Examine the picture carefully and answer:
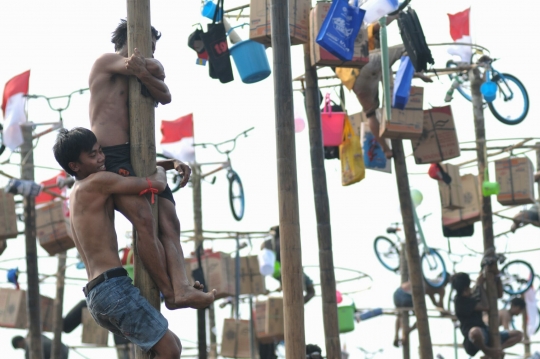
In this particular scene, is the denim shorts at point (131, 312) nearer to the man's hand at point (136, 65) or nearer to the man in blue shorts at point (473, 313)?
the man's hand at point (136, 65)

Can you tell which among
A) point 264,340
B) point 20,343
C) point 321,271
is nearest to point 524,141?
Result: point 264,340

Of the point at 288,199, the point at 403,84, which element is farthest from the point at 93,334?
the point at 288,199

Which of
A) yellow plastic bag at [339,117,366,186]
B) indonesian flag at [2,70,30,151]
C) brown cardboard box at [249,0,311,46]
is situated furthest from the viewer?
indonesian flag at [2,70,30,151]

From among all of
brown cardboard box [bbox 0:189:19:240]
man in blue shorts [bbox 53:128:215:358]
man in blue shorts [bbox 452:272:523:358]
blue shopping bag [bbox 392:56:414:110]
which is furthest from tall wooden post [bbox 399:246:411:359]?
man in blue shorts [bbox 53:128:215:358]

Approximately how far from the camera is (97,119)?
22.8 ft

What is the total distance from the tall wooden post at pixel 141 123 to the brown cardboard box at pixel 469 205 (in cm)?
1252

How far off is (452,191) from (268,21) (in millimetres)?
6847

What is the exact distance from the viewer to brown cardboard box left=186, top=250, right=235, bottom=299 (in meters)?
20.2

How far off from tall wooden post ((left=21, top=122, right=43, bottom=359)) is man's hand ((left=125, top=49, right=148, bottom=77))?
12.0 metres

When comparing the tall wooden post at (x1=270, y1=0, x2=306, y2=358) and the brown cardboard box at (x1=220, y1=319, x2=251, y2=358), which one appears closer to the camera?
the tall wooden post at (x1=270, y1=0, x2=306, y2=358)

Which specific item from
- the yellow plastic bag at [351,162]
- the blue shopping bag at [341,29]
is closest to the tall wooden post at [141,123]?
the blue shopping bag at [341,29]

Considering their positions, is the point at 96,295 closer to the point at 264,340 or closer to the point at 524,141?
the point at 524,141

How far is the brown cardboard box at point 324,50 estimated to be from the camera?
42.0 ft

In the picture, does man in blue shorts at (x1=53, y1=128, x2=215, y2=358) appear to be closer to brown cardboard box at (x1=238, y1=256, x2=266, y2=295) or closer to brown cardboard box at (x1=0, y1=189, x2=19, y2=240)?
brown cardboard box at (x1=0, y1=189, x2=19, y2=240)
